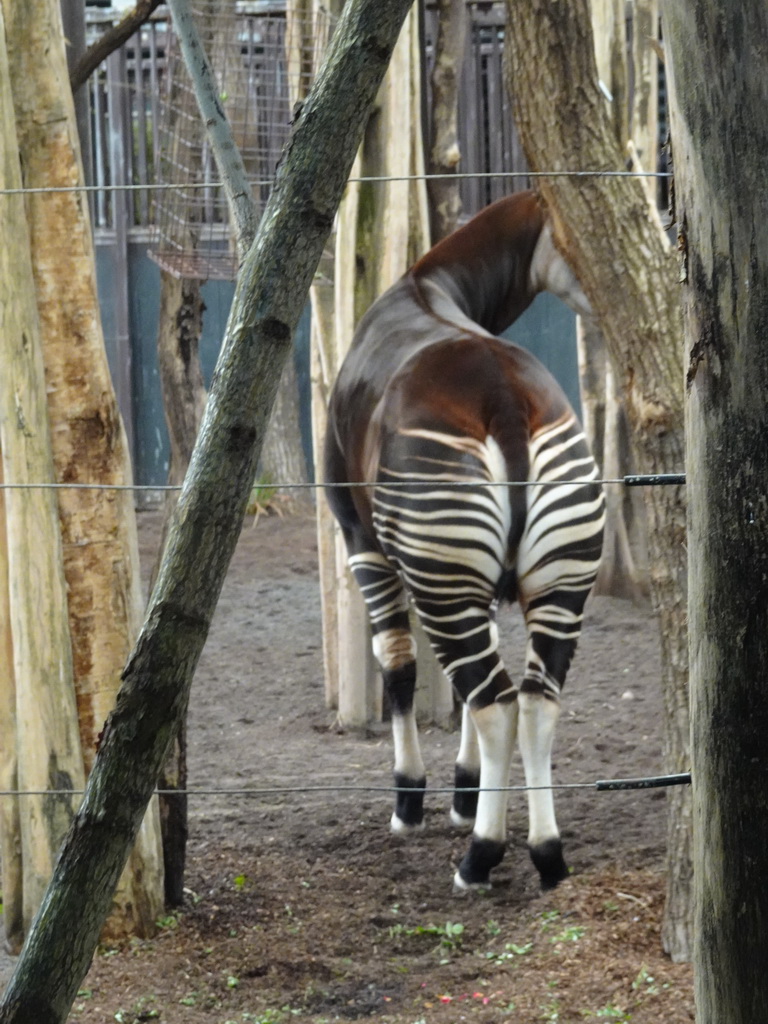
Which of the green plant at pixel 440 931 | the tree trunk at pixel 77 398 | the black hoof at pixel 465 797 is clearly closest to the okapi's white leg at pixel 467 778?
the black hoof at pixel 465 797

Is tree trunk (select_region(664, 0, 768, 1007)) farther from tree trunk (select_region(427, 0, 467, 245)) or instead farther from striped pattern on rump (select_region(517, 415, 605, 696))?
tree trunk (select_region(427, 0, 467, 245))

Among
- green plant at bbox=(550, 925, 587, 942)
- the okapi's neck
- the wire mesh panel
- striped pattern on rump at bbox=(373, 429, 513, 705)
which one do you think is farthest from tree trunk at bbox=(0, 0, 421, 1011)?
the wire mesh panel

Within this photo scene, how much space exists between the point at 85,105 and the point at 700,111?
2.83 meters

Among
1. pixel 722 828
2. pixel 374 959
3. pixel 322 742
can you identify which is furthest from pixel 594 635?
pixel 722 828

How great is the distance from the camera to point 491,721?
11.5 ft

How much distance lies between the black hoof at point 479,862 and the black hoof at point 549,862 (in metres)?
0.11

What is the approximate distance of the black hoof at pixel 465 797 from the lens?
4.10 m

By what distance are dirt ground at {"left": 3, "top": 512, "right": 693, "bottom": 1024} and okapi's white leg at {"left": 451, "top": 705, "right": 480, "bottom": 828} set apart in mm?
69

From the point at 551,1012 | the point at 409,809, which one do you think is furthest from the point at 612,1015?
the point at 409,809

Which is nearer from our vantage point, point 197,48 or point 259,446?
point 259,446

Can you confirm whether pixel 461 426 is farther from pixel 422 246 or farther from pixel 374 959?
pixel 422 246

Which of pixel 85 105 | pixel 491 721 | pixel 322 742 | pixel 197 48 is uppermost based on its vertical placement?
pixel 85 105

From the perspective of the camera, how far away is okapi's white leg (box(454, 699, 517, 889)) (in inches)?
138

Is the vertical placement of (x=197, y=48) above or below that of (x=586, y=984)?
above
